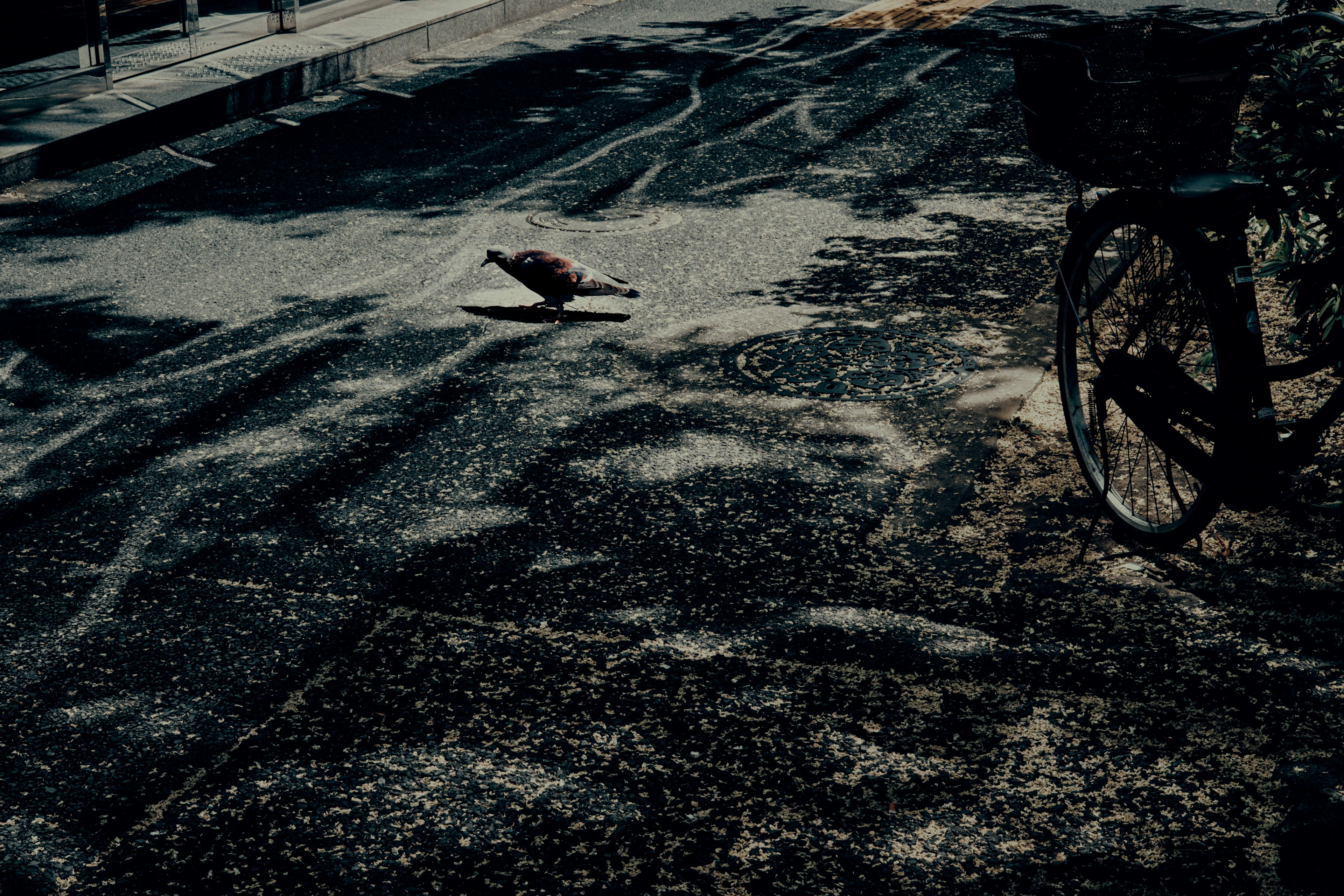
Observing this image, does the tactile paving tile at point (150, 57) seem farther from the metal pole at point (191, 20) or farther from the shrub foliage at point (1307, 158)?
the shrub foliage at point (1307, 158)

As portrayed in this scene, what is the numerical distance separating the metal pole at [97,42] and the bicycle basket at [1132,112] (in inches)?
351

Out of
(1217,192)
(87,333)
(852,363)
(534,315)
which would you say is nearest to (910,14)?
(534,315)

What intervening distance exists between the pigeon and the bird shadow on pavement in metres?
0.04

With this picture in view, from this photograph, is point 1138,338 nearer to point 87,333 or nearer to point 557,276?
point 557,276

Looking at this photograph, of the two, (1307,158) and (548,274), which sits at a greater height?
(1307,158)

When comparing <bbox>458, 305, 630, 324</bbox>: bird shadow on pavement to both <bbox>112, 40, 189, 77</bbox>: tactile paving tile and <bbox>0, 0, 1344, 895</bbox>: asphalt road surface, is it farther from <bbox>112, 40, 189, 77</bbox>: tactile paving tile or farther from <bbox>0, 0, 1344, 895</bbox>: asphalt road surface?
<bbox>112, 40, 189, 77</bbox>: tactile paving tile

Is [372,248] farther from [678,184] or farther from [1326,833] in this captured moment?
[1326,833]

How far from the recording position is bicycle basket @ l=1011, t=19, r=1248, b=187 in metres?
3.71

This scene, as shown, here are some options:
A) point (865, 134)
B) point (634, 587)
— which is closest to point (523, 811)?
point (634, 587)

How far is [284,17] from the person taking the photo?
523 inches

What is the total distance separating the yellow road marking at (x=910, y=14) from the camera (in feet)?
47.4

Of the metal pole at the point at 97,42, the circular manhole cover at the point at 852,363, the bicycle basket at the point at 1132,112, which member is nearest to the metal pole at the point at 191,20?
the metal pole at the point at 97,42

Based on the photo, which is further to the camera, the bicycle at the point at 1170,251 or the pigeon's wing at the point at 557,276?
the pigeon's wing at the point at 557,276

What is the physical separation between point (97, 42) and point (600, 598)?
976 centimetres
